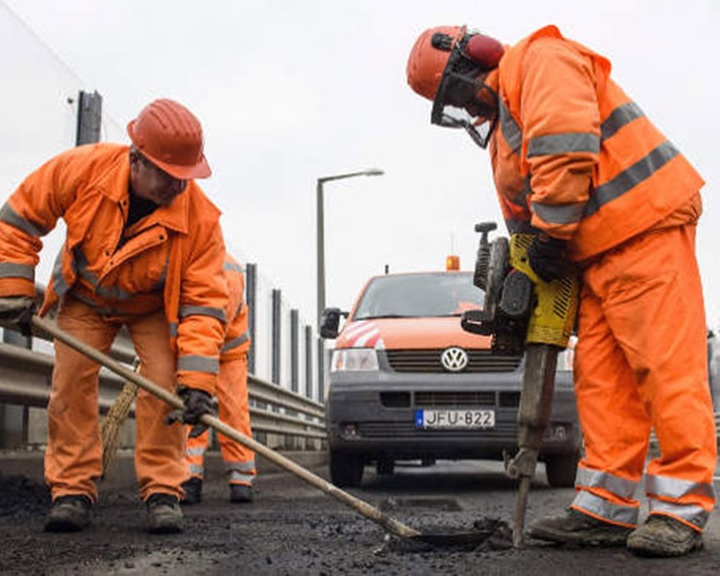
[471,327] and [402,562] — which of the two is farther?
[471,327]

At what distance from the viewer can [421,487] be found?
726 centimetres

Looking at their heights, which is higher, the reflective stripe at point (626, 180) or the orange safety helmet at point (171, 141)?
the orange safety helmet at point (171, 141)

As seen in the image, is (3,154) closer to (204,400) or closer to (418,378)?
(204,400)

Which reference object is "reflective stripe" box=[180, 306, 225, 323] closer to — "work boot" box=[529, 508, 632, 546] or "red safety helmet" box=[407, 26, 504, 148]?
"red safety helmet" box=[407, 26, 504, 148]

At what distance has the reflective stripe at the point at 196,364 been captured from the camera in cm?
395

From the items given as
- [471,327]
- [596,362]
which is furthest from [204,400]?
[596,362]

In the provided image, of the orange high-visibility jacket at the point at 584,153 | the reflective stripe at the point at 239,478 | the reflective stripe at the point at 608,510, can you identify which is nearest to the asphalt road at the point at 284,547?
the reflective stripe at the point at 608,510

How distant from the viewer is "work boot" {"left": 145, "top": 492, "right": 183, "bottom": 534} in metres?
3.84

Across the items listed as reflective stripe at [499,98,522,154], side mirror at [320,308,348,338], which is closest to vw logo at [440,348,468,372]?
side mirror at [320,308,348,338]

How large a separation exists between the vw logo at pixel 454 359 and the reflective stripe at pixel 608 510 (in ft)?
9.77

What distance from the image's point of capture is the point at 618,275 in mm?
3465

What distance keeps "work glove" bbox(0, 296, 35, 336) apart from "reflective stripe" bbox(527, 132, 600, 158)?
206cm

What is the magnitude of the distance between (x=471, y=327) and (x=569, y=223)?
88cm

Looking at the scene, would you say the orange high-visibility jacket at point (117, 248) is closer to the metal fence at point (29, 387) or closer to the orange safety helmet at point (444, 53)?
the metal fence at point (29, 387)
